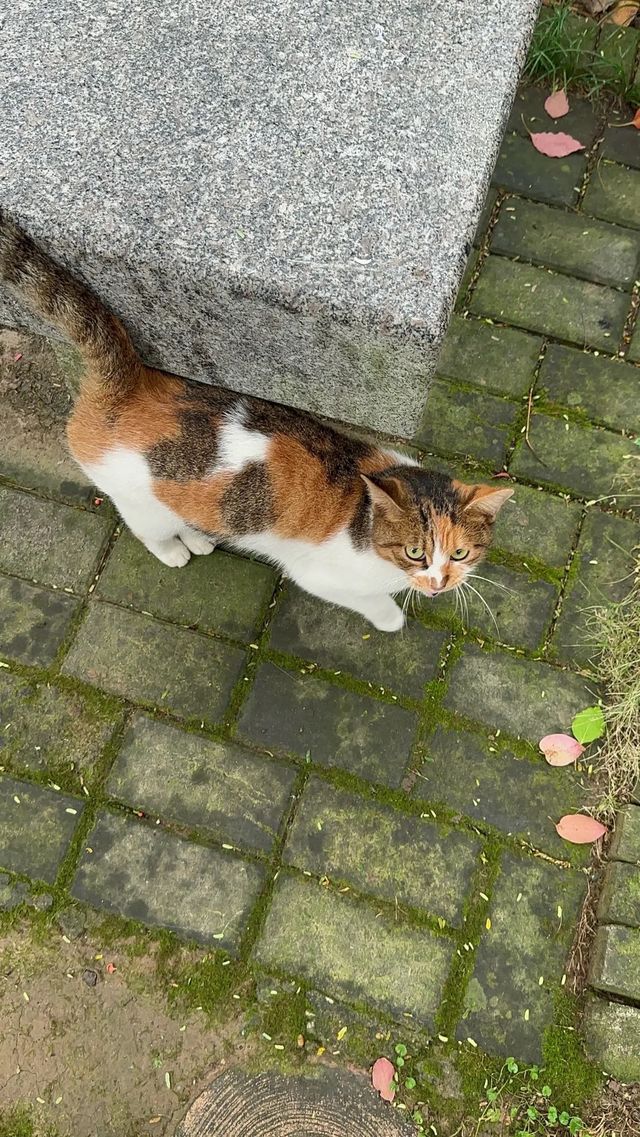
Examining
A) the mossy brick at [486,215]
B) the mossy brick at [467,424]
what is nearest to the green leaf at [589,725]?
the mossy brick at [467,424]

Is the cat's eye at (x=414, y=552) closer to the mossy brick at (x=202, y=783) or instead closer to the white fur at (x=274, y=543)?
the white fur at (x=274, y=543)

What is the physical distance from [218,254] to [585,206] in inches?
92.5

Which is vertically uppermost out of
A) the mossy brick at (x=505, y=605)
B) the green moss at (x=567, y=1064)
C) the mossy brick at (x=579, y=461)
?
the mossy brick at (x=579, y=461)

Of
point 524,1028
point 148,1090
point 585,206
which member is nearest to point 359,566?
point 524,1028

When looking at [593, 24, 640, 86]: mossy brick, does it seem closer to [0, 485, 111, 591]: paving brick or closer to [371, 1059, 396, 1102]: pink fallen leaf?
[0, 485, 111, 591]: paving brick

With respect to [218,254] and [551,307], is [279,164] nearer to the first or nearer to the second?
[218,254]

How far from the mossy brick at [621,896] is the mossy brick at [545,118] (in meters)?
3.20

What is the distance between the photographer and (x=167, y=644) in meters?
2.90

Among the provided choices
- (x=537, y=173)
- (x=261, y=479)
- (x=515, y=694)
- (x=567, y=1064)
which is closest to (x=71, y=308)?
(x=261, y=479)

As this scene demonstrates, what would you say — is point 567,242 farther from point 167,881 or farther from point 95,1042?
point 95,1042

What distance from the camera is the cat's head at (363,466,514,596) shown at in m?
2.25

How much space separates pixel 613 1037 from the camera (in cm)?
251

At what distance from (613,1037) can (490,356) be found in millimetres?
2599

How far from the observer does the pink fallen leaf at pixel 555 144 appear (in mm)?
3535
